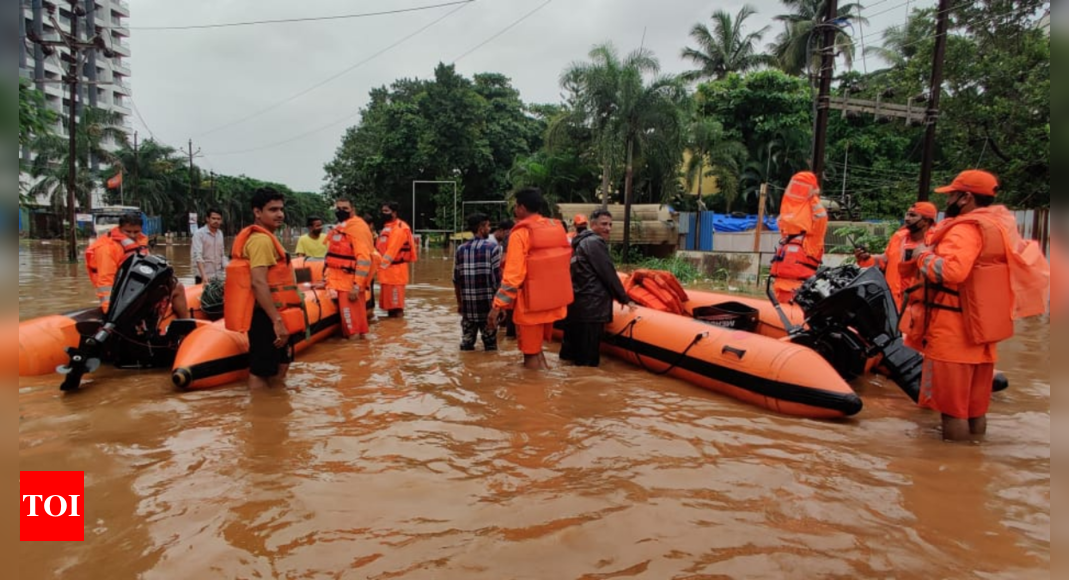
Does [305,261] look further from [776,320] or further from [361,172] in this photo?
[361,172]

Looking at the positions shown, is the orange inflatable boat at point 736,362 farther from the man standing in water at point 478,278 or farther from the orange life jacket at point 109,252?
the orange life jacket at point 109,252

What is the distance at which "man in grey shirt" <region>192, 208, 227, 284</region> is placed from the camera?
25.0 ft

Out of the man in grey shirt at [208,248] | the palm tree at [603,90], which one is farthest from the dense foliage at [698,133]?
the man in grey shirt at [208,248]

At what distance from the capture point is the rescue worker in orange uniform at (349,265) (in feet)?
21.7

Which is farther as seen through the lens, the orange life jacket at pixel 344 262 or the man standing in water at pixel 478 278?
the orange life jacket at pixel 344 262

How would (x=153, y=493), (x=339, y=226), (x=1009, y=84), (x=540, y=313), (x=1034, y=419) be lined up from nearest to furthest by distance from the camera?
Answer: (x=153, y=493) < (x=1034, y=419) < (x=540, y=313) < (x=339, y=226) < (x=1009, y=84)

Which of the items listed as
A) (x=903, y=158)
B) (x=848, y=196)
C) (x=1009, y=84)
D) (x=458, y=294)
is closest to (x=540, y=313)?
(x=458, y=294)

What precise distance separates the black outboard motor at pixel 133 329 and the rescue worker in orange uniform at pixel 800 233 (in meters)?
5.76

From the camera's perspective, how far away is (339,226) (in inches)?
267

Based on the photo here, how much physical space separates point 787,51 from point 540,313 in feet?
104

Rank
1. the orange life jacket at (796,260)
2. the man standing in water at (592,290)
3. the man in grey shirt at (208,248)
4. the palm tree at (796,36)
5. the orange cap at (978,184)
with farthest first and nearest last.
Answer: the palm tree at (796,36)
the man in grey shirt at (208,248)
the orange life jacket at (796,260)
the man standing in water at (592,290)
the orange cap at (978,184)

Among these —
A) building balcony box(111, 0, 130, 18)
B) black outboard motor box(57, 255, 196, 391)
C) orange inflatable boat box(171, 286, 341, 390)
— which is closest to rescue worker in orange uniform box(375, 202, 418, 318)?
black outboard motor box(57, 255, 196, 391)

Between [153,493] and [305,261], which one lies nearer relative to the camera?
[153,493]

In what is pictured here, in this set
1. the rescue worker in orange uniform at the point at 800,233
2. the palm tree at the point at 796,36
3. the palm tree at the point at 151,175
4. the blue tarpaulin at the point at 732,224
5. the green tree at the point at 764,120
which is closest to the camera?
the rescue worker in orange uniform at the point at 800,233
